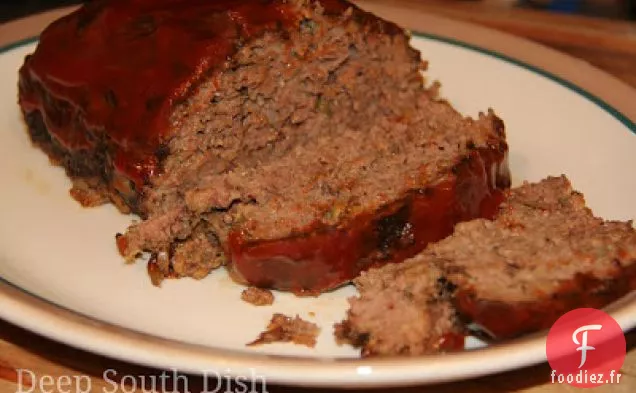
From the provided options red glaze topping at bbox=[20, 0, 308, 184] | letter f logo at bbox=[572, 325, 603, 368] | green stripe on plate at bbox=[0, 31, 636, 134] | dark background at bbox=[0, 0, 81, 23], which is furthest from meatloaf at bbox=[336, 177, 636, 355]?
dark background at bbox=[0, 0, 81, 23]

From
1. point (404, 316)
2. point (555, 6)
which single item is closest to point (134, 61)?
point (404, 316)

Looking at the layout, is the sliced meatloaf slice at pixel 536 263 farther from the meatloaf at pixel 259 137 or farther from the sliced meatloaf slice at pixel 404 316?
the meatloaf at pixel 259 137

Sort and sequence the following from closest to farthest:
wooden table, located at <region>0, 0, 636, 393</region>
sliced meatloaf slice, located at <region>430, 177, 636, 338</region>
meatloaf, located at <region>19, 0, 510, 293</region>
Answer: sliced meatloaf slice, located at <region>430, 177, 636, 338</region> → wooden table, located at <region>0, 0, 636, 393</region> → meatloaf, located at <region>19, 0, 510, 293</region>

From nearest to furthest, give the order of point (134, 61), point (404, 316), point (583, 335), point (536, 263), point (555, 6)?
point (583, 335), point (404, 316), point (536, 263), point (134, 61), point (555, 6)

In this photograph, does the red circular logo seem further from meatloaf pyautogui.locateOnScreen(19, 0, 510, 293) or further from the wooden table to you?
meatloaf pyautogui.locateOnScreen(19, 0, 510, 293)

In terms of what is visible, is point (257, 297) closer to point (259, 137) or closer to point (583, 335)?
point (259, 137)

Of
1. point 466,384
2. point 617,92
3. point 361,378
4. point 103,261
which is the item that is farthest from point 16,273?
point 617,92
